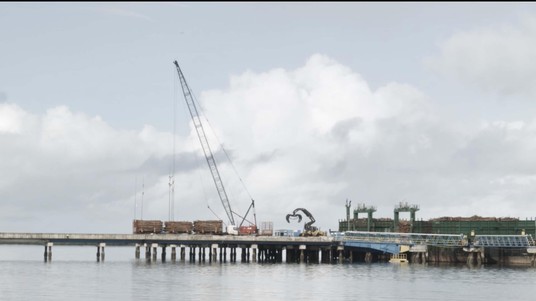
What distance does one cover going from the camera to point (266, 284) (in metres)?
90.8

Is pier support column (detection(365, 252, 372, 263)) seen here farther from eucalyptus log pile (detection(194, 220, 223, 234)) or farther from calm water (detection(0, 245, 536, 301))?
eucalyptus log pile (detection(194, 220, 223, 234))

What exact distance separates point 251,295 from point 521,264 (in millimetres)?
72874

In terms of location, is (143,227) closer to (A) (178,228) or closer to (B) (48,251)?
(A) (178,228)

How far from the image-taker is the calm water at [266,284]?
77.9 m

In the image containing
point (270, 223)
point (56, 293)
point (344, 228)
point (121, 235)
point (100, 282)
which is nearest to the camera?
point (56, 293)

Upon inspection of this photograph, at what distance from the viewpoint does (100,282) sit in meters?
91.9

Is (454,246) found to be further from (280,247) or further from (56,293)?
(56,293)

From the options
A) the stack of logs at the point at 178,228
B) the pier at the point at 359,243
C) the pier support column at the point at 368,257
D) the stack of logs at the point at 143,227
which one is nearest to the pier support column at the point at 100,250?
the pier at the point at 359,243

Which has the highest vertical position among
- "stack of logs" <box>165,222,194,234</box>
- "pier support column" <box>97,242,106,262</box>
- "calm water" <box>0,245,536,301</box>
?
"stack of logs" <box>165,222,194,234</box>

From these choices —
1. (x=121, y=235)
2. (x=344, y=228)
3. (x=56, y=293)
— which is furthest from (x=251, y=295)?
(x=344, y=228)

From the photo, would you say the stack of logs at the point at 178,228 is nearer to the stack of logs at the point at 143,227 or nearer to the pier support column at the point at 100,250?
the stack of logs at the point at 143,227

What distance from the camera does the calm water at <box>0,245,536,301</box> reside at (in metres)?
77.9

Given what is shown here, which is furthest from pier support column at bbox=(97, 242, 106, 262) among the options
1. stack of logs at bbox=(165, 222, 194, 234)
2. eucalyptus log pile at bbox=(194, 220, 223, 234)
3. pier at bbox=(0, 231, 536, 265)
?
eucalyptus log pile at bbox=(194, 220, 223, 234)

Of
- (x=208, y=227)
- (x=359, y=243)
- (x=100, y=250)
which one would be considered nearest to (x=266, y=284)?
(x=359, y=243)
